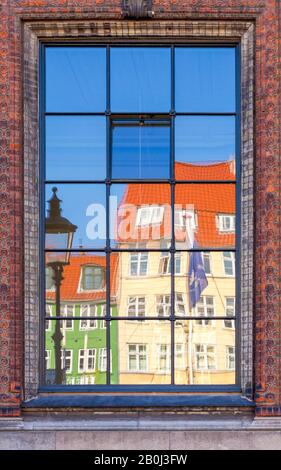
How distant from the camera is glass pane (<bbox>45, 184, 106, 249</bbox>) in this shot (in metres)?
7.97

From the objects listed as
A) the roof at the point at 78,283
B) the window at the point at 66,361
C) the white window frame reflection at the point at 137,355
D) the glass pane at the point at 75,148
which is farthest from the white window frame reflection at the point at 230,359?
the glass pane at the point at 75,148

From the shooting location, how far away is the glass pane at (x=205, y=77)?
8.08m

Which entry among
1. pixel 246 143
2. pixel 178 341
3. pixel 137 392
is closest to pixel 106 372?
pixel 137 392

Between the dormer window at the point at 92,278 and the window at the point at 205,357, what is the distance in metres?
1.39

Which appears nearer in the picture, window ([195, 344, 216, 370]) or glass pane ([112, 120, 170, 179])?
window ([195, 344, 216, 370])

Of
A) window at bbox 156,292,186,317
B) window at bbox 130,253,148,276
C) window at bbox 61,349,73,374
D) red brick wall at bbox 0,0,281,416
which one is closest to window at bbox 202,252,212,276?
window at bbox 156,292,186,317

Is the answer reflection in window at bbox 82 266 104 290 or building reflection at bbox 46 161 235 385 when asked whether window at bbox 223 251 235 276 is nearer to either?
building reflection at bbox 46 161 235 385

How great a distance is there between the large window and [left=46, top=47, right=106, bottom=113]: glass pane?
0.01 m

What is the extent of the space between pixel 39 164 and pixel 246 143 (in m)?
2.50

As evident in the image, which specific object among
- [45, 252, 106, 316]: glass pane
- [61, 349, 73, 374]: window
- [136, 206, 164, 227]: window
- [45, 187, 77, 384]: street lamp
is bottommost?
[61, 349, 73, 374]: window

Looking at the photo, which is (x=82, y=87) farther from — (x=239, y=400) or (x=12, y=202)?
(x=239, y=400)

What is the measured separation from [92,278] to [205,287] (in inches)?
53.9

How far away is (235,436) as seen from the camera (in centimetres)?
745

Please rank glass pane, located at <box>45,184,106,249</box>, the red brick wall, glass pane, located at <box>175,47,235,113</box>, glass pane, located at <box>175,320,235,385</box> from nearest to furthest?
the red brick wall → glass pane, located at <box>175,320,235,385</box> → glass pane, located at <box>45,184,106,249</box> → glass pane, located at <box>175,47,235,113</box>
